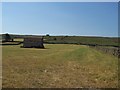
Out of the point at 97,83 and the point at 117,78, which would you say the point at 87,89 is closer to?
the point at 97,83

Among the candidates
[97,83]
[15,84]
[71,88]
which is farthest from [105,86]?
[15,84]

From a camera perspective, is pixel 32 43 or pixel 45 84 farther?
pixel 32 43

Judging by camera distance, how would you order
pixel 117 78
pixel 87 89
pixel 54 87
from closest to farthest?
1. pixel 87 89
2. pixel 54 87
3. pixel 117 78

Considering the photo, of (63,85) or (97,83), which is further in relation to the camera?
(97,83)

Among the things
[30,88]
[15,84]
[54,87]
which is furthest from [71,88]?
[15,84]

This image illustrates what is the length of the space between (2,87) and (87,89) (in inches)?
135

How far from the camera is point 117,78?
15.9 m

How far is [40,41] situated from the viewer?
82750mm

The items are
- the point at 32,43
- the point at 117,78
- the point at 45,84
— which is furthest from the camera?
the point at 32,43

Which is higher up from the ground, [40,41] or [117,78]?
[117,78]

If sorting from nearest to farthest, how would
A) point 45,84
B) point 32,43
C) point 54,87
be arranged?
point 54,87 < point 45,84 < point 32,43

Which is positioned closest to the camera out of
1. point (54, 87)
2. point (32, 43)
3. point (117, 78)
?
point (54, 87)

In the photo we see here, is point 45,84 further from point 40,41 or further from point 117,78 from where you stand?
point 40,41

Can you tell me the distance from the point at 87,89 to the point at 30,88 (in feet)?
7.46
